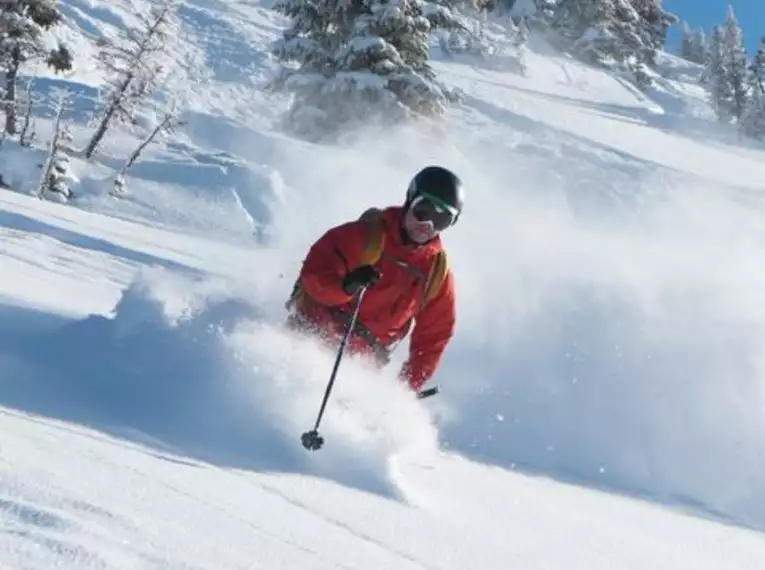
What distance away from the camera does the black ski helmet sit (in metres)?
5.46

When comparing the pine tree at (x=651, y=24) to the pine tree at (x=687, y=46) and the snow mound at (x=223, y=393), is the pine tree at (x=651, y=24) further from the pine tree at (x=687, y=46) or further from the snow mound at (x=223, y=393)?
the snow mound at (x=223, y=393)

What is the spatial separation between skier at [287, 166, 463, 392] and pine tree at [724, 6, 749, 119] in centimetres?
6537

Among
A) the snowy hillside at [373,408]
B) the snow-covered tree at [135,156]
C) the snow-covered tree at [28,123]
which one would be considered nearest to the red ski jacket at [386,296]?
the snowy hillside at [373,408]

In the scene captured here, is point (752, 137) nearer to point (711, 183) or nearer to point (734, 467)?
point (711, 183)

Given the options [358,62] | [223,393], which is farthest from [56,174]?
[223,393]

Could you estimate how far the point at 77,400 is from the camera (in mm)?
4266

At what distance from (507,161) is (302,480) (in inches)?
1161

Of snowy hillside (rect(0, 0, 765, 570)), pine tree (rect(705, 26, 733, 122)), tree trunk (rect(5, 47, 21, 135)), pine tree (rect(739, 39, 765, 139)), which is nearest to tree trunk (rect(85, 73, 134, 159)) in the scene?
tree trunk (rect(5, 47, 21, 135))

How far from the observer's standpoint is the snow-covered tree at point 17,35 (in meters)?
27.6

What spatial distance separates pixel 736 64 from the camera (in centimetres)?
7169

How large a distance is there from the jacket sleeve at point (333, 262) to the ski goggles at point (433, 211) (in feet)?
1.13

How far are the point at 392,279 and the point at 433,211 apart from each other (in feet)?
1.70

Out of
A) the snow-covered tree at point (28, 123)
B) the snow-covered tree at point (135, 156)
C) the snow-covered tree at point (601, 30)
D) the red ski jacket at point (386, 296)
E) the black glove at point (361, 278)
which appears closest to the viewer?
the black glove at point (361, 278)

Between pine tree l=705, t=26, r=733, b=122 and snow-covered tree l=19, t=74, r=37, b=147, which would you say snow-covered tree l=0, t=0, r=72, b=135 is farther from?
pine tree l=705, t=26, r=733, b=122
